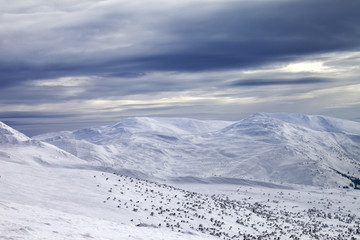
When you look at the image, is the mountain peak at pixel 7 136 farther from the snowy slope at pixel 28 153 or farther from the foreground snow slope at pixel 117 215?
the foreground snow slope at pixel 117 215

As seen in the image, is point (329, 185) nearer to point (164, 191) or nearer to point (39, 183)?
point (164, 191)

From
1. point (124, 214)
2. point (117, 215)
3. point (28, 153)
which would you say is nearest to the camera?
point (117, 215)

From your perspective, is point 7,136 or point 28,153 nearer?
point 28,153

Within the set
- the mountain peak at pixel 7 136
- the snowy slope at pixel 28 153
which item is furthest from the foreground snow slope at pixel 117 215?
the mountain peak at pixel 7 136

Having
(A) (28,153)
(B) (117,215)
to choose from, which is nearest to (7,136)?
(A) (28,153)

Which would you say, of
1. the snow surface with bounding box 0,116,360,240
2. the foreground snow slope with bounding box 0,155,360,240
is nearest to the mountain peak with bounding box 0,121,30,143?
the snow surface with bounding box 0,116,360,240

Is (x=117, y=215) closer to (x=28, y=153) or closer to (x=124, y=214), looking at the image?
(x=124, y=214)

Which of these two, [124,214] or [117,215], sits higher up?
[117,215]

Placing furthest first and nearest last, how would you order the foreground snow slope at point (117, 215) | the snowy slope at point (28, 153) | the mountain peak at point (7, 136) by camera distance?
the mountain peak at point (7, 136), the snowy slope at point (28, 153), the foreground snow slope at point (117, 215)

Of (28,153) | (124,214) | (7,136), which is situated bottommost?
(124,214)

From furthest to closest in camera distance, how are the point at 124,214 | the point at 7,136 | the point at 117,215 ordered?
the point at 7,136, the point at 124,214, the point at 117,215

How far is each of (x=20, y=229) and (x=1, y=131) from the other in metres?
85.8

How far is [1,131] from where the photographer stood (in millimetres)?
91875

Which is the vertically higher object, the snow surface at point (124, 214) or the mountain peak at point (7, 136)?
the mountain peak at point (7, 136)
